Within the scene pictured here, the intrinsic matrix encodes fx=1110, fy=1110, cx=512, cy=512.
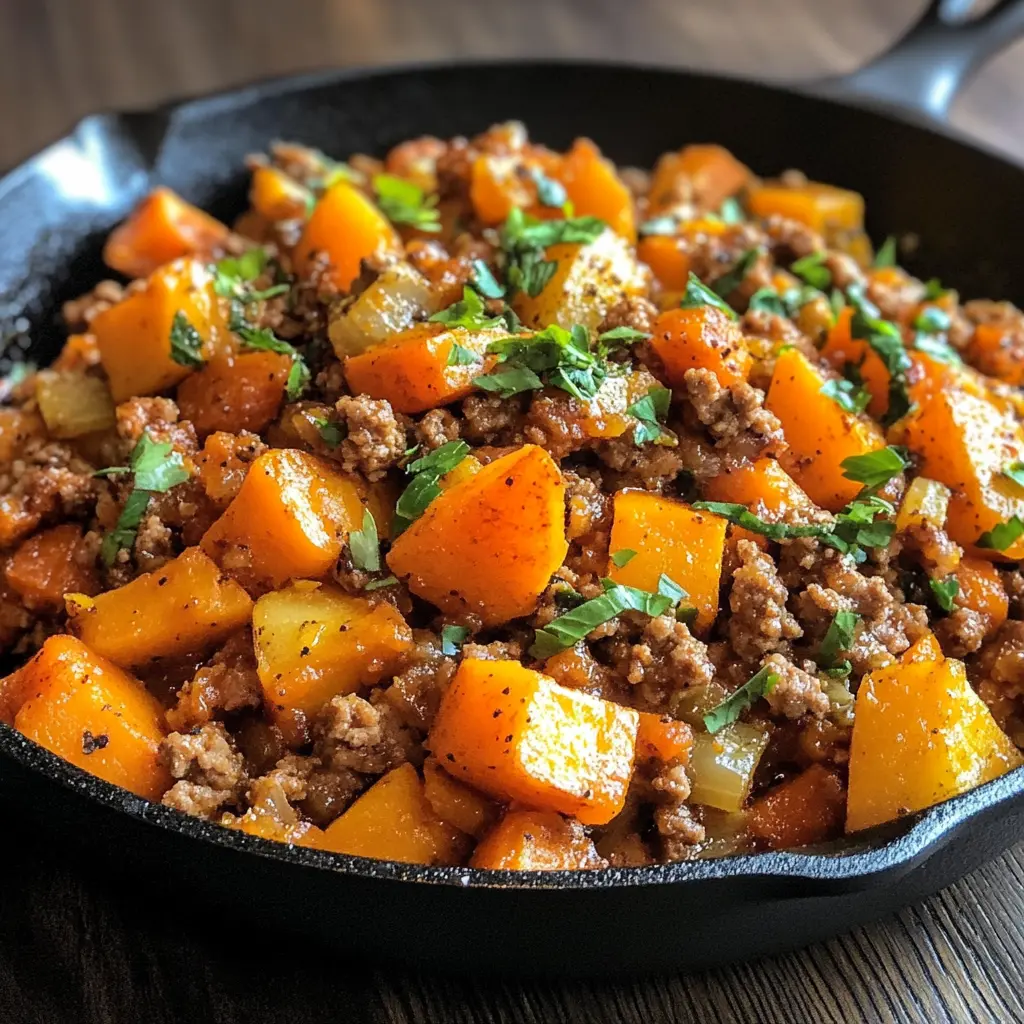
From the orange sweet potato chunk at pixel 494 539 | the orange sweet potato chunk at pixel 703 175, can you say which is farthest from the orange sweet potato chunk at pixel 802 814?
the orange sweet potato chunk at pixel 703 175

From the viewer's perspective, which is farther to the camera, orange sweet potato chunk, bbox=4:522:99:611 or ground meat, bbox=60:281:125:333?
ground meat, bbox=60:281:125:333

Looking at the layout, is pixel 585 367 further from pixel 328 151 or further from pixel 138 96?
pixel 138 96

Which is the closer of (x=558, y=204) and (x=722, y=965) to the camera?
(x=722, y=965)

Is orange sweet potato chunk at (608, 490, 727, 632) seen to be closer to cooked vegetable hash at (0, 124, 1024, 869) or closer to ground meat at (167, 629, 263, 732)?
cooked vegetable hash at (0, 124, 1024, 869)

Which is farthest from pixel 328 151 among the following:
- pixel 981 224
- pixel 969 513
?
pixel 969 513

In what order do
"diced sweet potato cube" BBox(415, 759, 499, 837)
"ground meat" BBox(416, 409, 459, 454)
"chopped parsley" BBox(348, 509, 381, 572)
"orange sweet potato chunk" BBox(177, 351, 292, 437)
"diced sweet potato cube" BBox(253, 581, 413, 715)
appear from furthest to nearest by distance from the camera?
"orange sweet potato chunk" BBox(177, 351, 292, 437)
"ground meat" BBox(416, 409, 459, 454)
"chopped parsley" BBox(348, 509, 381, 572)
"diced sweet potato cube" BBox(253, 581, 413, 715)
"diced sweet potato cube" BBox(415, 759, 499, 837)

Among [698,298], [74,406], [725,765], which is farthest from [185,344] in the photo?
[725,765]

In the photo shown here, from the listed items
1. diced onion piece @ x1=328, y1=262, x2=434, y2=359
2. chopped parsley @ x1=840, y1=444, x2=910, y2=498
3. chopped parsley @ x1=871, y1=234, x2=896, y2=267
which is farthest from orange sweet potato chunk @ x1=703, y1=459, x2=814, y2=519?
chopped parsley @ x1=871, y1=234, x2=896, y2=267
